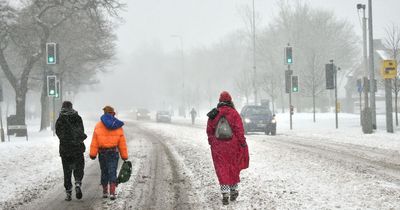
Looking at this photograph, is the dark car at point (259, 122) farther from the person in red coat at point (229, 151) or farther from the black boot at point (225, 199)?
the black boot at point (225, 199)

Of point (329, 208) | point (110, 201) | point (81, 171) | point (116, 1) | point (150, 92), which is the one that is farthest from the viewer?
point (150, 92)

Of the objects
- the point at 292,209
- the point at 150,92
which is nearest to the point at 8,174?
the point at 292,209

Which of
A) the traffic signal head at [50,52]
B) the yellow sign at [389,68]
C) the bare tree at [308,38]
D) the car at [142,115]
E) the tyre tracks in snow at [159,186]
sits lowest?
the tyre tracks in snow at [159,186]

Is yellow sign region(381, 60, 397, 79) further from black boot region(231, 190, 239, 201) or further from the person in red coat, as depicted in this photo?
black boot region(231, 190, 239, 201)

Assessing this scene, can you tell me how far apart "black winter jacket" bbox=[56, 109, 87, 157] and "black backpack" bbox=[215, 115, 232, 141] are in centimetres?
255

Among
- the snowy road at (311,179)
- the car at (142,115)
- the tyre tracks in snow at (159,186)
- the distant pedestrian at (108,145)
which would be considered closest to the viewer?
the snowy road at (311,179)

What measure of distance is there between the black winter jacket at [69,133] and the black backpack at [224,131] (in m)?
2.55

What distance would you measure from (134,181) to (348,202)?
498 centimetres

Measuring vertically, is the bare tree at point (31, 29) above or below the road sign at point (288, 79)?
above

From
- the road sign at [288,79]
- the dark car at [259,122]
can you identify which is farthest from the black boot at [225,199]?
the road sign at [288,79]

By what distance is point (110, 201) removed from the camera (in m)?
9.75

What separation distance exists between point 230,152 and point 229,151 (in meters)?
0.02

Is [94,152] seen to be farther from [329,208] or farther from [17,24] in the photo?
[17,24]

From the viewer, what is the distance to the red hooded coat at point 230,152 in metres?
9.38
